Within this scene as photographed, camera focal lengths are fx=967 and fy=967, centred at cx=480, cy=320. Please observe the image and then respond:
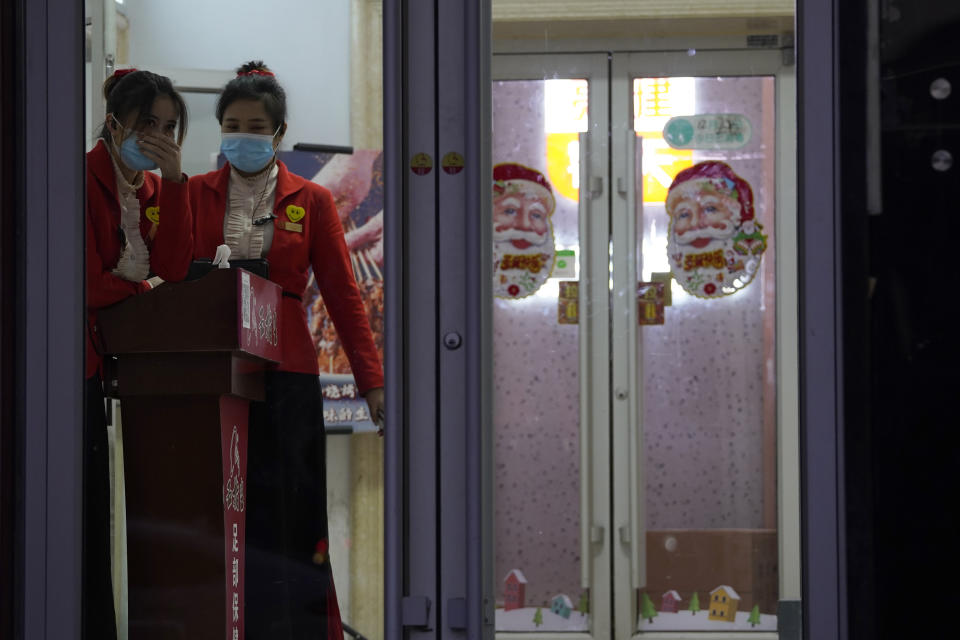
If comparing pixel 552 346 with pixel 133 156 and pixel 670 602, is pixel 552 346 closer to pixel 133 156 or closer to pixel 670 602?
pixel 670 602

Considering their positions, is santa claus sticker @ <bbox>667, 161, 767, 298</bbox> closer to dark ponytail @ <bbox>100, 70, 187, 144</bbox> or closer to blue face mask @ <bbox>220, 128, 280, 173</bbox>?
blue face mask @ <bbox>220, 128, 280, 173</bbox>

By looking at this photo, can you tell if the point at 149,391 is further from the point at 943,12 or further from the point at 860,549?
the point at 943,12

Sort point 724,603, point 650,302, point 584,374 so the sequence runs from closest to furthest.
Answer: point 724,603, point 650,302, point 584,374

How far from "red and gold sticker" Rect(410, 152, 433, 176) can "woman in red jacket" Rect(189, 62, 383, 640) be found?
0.59 ft

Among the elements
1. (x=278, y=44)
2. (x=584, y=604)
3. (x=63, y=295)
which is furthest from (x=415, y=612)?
(x=278, y=44)

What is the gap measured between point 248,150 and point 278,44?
0.69 feet

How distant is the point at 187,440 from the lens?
1.77 m

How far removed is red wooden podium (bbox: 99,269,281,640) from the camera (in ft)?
5.77

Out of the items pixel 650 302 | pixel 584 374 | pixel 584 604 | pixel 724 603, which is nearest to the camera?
pixel 724 603

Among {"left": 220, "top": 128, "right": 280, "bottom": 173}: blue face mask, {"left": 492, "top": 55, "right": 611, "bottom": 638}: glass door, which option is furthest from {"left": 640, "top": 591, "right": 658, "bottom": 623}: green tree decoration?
{"left": 220, "top": 128, "right": 280, "bottom": 173}: blue face mask

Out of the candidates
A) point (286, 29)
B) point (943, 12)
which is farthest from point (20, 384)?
point (943, 12)

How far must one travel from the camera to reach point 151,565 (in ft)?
5.90

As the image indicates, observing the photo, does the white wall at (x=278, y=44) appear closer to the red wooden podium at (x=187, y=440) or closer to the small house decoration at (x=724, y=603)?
the red wooden podium at (x=187, y=440)

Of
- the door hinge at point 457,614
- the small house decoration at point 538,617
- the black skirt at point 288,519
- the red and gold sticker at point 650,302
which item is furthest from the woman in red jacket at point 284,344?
the red and gold sticker at point 650,302
